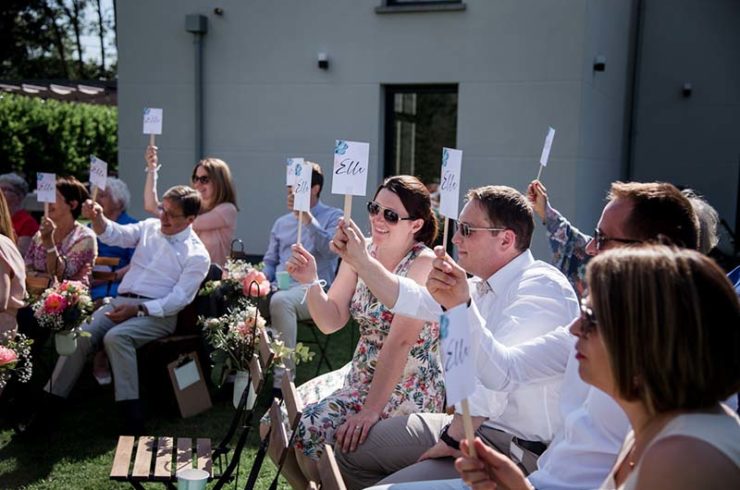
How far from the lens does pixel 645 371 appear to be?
1.52 m

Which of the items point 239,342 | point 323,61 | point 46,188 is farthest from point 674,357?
point 323,61

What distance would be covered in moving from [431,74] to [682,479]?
838cm

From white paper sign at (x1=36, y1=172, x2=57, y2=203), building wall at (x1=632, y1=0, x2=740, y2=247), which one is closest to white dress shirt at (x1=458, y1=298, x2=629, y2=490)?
white paper sign at (x1=36, y1=172, x2=57, y2=203)

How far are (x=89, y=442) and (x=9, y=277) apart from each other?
1.31 m

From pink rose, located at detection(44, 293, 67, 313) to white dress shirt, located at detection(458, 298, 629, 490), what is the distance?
133 inches

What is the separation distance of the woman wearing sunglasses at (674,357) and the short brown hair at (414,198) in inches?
72.0

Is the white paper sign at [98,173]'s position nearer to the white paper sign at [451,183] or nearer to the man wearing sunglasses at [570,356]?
the white paper sign at [451,183]

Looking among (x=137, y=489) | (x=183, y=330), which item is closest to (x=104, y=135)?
(x=183, y=330)

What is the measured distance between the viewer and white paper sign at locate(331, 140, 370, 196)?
3166mm

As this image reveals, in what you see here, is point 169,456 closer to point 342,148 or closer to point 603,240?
point 342,148

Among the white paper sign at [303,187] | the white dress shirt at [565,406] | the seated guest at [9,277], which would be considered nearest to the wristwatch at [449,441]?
the white dress shirt at [565,406]

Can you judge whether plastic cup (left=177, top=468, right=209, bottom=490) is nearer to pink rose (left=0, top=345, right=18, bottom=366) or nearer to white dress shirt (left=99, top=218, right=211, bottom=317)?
pink rose (left=0, top=345, right=18, bottom=366)

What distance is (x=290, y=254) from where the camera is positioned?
6395 millimetres

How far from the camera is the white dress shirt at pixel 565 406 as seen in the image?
6.65ft
